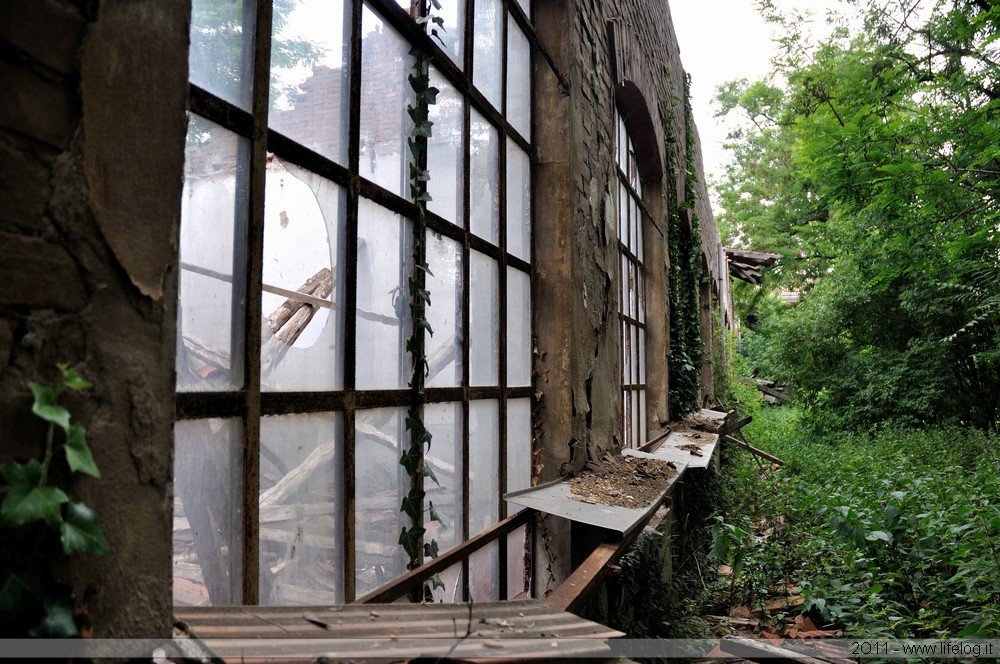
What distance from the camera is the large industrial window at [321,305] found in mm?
1218

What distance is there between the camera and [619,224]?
4.61 m

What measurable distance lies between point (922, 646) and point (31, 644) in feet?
9.97

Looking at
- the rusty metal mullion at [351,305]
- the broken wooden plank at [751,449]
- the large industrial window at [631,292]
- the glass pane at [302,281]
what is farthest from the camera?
the broken wooden plank at [751,449]

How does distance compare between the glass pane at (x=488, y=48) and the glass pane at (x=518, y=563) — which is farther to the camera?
the glass pane at (x=518, y=563)

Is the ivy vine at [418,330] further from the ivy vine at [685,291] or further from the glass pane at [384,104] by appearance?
the ivy vine at [685,291]

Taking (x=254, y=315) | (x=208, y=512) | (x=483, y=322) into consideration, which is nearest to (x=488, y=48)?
(x=483, y=322)

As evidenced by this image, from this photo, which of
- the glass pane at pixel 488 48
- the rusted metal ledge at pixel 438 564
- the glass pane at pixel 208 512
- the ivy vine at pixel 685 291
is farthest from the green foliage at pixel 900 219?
the glass pane at pixel 208 512

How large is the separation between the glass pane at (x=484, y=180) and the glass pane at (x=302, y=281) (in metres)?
0.86

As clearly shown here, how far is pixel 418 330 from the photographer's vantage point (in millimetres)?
1893

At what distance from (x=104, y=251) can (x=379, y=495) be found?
1.09 meters

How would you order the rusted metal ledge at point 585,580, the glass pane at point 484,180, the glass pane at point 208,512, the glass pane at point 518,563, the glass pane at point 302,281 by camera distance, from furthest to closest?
1. the glass pane at point 518,563
2. the glass pane at point 484,180
3. the rusted metal ledge at point 585,580
4. the glass pane at point 302,281
5. the glass pane at point 208,512

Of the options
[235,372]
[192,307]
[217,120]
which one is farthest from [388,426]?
[217,120]


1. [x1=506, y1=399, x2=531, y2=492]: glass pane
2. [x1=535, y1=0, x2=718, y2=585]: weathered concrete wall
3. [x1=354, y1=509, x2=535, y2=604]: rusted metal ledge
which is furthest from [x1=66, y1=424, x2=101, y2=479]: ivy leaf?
[x1=535, y1=0, x2=718, y2=585]: weathered concrete wall

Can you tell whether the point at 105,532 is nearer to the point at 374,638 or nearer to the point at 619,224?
the point at 374,638
